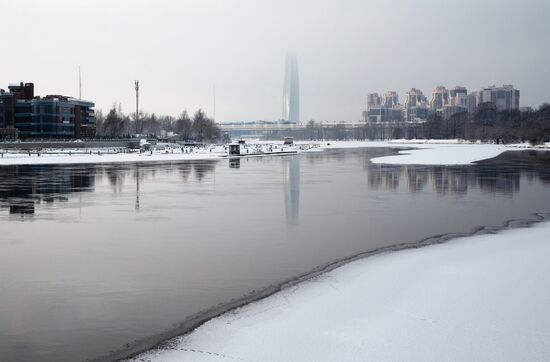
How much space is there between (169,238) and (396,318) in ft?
35.1

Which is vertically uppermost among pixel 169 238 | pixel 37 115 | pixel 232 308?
pixel 37 115

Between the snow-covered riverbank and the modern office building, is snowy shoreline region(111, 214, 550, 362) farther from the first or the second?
the modern office building

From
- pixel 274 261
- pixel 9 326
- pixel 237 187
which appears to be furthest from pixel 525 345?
pixel 237 187

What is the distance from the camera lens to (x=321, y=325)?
10.7m

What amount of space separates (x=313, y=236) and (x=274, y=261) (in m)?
4.28

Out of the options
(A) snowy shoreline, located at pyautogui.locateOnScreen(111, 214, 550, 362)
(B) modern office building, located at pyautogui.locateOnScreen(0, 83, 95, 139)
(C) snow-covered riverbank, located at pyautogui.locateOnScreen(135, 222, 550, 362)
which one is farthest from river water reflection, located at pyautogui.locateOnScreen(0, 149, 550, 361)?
(B) modern office building, located at pyautogui.locateOnScreen(0, 83, 95, 139)

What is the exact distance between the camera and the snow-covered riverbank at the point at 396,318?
934cm

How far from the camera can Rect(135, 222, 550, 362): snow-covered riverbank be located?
9.34 meters

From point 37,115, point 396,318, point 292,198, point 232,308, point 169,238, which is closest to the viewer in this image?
point 396,318

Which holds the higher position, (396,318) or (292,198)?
(292,198)

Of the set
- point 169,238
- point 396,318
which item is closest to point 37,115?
point 169,238

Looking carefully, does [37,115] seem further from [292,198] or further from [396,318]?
[396,318]

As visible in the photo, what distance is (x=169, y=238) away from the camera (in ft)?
65.5

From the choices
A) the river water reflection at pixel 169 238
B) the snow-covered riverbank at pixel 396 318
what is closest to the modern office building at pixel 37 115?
the river water reflection at pixel 169 238
